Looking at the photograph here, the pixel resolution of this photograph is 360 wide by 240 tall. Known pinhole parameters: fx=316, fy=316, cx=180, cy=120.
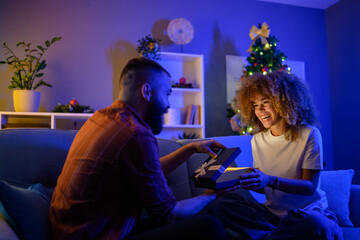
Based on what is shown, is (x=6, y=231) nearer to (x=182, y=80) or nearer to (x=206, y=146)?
(x=206, y=146)

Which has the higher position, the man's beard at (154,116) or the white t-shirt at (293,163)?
the man's beard at (154,116)

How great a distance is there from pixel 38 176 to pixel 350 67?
173 inches

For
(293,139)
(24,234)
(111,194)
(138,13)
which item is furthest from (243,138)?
(138,13)

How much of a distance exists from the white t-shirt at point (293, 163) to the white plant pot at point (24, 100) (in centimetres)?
278

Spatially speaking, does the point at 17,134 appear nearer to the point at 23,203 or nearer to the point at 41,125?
the point at 23,203

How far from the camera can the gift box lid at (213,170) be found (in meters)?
1.18

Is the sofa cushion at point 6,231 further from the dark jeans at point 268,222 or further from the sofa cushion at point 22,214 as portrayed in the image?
the dark jeans at point 268,222

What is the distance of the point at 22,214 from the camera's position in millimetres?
1105

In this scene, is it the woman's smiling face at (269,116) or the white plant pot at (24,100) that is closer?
the woman's smiling face at (269,116)

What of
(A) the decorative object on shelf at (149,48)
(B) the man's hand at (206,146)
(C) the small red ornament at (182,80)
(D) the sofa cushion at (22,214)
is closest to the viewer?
(D) the sofa cushion at (22,214)

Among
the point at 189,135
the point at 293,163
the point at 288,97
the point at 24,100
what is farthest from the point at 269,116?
the point at 24,100

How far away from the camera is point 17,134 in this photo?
1.56 metres

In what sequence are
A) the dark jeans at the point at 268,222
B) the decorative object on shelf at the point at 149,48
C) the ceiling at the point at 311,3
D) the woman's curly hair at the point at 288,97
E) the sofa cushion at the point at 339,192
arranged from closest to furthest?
1. the dark jeans at the point at 268,222
2. the woman's curly hair at the point at 288,97
3. the sofa cushion at the point at 339,192
4. the decorative object on shelf at the point at 149,48
5. the ceiling at the point at 311,3

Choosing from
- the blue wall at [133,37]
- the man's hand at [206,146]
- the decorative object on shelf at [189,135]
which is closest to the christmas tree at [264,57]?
the blue wall at [133,37]
